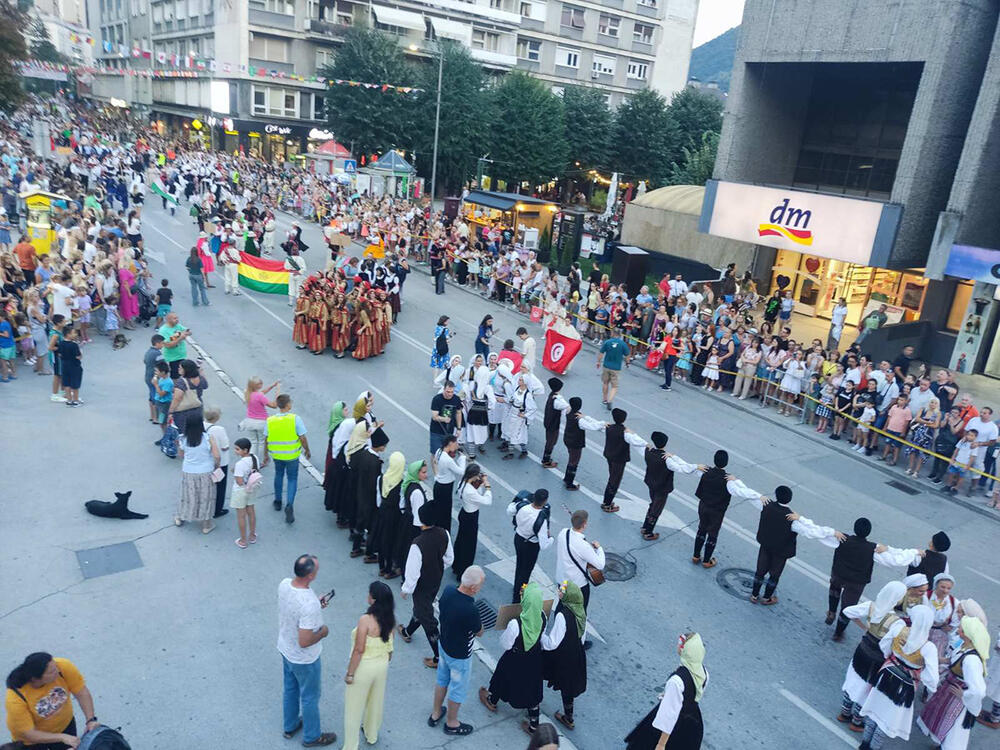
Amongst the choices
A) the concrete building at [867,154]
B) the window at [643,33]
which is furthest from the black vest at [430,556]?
the window at [643,33]

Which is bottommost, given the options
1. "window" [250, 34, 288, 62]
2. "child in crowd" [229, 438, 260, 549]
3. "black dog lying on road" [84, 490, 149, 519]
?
"black dog lying on road" [84, 490, 149, 519]

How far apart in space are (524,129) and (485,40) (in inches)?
637

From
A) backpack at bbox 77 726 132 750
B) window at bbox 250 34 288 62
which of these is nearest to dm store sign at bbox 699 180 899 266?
backpack at bbox 77 726 132 750

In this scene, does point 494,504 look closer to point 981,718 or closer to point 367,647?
point 367,647

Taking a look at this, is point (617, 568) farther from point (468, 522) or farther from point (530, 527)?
point (468, 522)

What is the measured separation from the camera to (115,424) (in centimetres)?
1223

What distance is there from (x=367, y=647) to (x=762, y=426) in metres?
12.3

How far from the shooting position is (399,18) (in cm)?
5422

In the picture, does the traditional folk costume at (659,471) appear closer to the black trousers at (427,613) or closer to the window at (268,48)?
the black trousers at (427,613)

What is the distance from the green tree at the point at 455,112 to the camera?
45.4 meters

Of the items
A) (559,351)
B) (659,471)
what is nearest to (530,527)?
→ (659,471)

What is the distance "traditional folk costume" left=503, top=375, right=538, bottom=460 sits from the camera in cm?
1227

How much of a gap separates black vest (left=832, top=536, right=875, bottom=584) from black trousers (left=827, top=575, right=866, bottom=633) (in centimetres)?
7

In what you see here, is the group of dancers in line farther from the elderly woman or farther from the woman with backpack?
the woman with backpack
